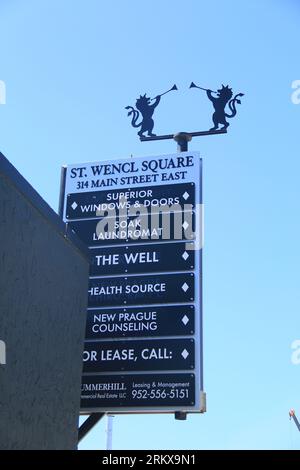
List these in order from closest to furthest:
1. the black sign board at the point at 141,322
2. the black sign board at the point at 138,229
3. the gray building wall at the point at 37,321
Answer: the gray building wall at the point at 37,321 → the black sign board at the point at 141,322 → the black sign board at the point at 138,229

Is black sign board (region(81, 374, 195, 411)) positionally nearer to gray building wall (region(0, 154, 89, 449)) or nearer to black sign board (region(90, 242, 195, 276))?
gray building wall (region(0, 154, 89, 449))

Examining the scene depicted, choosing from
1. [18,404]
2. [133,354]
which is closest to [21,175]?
[18,404]

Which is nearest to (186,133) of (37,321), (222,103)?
(222,103)

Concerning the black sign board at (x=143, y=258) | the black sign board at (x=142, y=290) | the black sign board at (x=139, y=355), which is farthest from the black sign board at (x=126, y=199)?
the black sign board at (x=139, y=355)

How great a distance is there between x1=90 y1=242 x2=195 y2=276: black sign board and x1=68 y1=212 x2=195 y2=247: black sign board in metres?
0.12

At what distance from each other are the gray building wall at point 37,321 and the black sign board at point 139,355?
46.8 inches

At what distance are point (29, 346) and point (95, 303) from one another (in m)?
2.80

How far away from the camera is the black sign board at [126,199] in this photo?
9.73 m

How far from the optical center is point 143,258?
943 centimetres

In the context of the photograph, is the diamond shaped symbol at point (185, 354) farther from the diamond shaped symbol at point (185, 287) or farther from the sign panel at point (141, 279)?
the diamond shaped symbol at point (185, 287)

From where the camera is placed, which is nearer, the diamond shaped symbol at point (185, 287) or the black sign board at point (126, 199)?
the diamond shaped symbol at point (185, 287)

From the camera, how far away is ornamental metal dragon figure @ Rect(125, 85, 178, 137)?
10.7 metres

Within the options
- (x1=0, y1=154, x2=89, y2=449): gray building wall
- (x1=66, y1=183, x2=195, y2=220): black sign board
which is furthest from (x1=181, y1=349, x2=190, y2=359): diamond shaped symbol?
(x1=66, y1=183, x2=195, y2=220): black sign board
